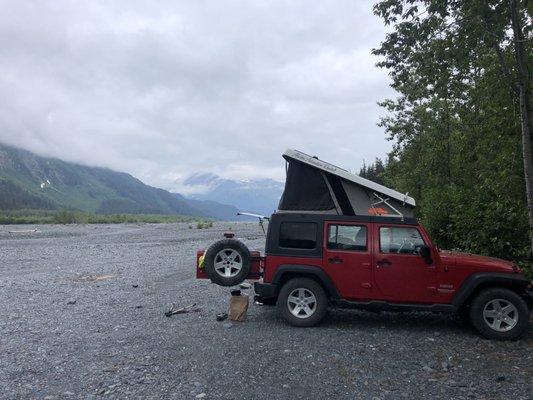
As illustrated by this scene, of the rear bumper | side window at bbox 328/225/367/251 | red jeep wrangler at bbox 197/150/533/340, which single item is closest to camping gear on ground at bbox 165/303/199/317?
red jeep wrangler at bbox 197/150/533/340

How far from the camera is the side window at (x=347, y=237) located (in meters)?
8.58

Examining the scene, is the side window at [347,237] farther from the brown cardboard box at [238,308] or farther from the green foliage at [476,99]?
the green foliage at [476,99]

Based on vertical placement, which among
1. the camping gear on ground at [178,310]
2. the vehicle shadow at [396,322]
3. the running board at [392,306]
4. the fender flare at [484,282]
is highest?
the fender flare at [484,282]

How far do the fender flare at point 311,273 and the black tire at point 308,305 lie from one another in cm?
14

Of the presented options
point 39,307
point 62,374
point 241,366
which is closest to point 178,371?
point 241,366

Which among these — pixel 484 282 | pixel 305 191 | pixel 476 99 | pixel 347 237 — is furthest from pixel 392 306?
pixel 476 99

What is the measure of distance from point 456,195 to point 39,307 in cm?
1331

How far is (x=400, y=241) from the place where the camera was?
8.47 metres

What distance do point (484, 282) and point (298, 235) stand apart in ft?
11.3

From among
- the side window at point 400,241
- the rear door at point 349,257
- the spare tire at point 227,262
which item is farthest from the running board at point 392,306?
the spare tire at point 227,262

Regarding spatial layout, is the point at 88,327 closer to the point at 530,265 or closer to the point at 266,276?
the point at 266,276

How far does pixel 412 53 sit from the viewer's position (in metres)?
10.2

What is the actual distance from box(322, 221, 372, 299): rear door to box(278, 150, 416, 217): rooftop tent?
35 cm

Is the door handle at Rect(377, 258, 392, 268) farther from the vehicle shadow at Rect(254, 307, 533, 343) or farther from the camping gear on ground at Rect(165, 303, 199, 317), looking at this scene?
the camping gear on ground at Rect(165, 303, 199, 317)
